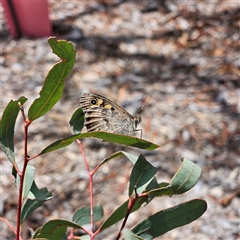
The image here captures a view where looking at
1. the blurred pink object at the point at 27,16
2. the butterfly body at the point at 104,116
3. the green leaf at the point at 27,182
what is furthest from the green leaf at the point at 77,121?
the blurred pink object at the point at 27,16

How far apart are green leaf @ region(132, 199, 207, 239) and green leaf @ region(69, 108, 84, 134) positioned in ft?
1.06

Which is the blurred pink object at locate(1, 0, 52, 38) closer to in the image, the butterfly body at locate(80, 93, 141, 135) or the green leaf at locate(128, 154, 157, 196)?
the butterfly body at locate(80, 93, 141, 135)

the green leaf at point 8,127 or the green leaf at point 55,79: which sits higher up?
the green leaf at point 55,79

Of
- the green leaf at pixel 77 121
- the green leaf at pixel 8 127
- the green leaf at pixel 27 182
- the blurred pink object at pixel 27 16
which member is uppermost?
the green leaf at pixel 8 127

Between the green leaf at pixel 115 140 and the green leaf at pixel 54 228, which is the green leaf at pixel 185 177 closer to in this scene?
the green leaf at pixel 115 140

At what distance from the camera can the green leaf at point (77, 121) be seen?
132 cm

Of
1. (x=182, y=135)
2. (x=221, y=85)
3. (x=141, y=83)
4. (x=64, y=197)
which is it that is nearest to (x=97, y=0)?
(x=141, y=83)

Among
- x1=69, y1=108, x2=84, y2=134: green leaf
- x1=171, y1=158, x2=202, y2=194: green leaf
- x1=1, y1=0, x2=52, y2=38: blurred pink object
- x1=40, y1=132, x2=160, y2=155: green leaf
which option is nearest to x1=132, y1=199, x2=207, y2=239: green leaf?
x1=171, y1=158, x2=202, y2=194: green leaf

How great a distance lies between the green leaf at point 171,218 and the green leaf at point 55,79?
38cm

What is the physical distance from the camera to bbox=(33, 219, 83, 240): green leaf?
1.12m

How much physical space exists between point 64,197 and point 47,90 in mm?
1817

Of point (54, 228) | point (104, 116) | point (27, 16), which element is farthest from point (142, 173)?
point (27, 16)

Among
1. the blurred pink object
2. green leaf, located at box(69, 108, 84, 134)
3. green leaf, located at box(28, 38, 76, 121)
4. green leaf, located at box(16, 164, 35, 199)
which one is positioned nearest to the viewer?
green leaf, located at box(28, 38, 76, 121)

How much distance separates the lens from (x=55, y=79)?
3.27 ft
